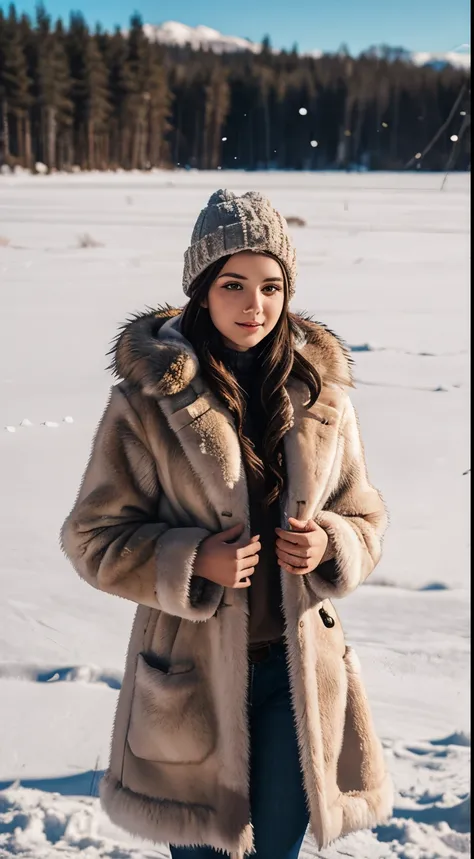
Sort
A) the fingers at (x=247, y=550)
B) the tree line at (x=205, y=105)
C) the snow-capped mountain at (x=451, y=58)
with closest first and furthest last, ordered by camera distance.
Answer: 1. the fingers at (x=247, y=550)
2. the snow-capped mountain at (x=451, y=58)
3. the tree line at (x=205, y=105)

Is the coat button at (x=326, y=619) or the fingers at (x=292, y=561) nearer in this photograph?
the fingers at (x=292, y=561)

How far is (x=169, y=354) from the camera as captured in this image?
1.36 meters

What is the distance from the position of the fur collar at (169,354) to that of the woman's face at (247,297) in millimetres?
82

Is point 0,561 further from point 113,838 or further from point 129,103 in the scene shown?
point 129,103

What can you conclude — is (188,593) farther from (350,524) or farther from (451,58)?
(451,58)

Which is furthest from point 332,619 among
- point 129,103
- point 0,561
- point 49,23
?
point 49,23

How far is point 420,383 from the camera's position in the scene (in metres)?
5.91

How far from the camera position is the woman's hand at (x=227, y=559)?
1259 mm

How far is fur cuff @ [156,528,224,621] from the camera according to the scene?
1.28m

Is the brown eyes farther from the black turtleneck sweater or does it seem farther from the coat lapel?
the black turtleneck sweater

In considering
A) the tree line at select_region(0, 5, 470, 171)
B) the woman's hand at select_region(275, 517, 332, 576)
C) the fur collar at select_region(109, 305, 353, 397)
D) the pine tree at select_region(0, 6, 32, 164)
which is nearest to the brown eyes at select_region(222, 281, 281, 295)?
the fur collar at select_region(109, 305, 353, 397)

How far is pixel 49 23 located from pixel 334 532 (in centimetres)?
744

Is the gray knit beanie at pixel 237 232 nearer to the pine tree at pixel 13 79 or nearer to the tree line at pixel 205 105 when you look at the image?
the tree line at pixel 205 105

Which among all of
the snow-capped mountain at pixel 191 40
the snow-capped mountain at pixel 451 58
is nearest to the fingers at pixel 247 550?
the snow-capped mountain at pixel 451 58
